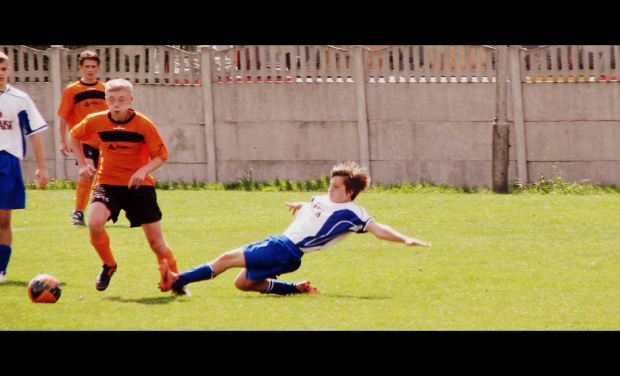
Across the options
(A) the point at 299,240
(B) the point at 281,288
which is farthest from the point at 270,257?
(B) the point at 281,288

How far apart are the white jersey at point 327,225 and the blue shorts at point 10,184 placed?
8.45ft

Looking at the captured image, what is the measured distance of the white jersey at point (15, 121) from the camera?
7.89 metres

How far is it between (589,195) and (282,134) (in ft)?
16.2

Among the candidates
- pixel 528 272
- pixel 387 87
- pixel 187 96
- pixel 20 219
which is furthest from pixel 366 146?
pixel 528 272

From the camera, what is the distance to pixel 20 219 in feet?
37.5

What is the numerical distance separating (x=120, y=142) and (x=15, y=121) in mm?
1294

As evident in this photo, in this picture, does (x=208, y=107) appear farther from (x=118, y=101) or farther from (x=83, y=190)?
(x=118, y=101)

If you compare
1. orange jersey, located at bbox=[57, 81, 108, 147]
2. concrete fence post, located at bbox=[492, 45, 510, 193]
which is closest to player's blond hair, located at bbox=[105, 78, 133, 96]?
orange jersey, located at bbox=[57, 81, 108, 147]

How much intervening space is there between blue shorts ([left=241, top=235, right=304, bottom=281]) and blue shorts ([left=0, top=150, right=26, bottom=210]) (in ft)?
7.54

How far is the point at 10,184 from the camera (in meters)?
7.85

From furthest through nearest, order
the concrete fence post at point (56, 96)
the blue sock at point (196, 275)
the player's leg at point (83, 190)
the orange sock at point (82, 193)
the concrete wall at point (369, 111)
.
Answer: the concrete fence post at point (56, 96)
the concrete wall at point (369, 111)
the orange sock at point (82, 193)
the player's leg at point (83, 190)
the blue sock at point (196, 275)

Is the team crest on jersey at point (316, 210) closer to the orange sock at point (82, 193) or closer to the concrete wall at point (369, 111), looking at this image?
the orange sock at point (82, 193)

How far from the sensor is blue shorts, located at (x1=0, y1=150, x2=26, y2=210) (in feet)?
25.7

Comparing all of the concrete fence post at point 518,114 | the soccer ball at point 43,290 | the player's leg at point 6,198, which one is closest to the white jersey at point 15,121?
the player's leg at point 6,198
